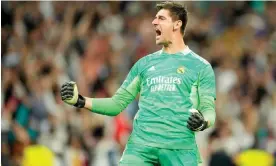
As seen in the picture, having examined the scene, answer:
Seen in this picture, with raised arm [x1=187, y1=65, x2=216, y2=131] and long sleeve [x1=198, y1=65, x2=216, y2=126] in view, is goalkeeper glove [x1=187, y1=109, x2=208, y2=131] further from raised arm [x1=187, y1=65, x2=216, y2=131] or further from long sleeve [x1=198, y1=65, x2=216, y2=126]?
long sleeve [x1=198, y1=65, x2=216, y2=126]

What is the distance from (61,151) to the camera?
14.8m

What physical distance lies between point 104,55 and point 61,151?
3.06m

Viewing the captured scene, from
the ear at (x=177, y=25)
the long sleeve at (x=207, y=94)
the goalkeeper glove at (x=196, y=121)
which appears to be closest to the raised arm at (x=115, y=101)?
the ear at (x=177, y=25)

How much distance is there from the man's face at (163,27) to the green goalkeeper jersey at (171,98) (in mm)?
183

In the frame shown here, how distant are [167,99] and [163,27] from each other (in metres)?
0.67

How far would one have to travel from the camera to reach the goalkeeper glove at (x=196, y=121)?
7.88 meters

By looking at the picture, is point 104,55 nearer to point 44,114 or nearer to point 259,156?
point 44,114

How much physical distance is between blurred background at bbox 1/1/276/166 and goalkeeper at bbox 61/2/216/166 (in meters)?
5.79

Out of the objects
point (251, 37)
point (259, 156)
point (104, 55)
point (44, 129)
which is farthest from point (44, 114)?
point (251, 37)

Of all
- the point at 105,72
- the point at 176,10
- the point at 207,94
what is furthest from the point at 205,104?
the point at 105,72

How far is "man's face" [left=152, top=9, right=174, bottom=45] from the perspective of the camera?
8.62 m

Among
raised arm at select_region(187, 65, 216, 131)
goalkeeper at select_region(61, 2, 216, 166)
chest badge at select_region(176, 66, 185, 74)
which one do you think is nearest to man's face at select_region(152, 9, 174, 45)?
goalkeeper at select_region(61, 2, 216, 166)

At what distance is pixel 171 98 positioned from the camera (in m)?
8.46

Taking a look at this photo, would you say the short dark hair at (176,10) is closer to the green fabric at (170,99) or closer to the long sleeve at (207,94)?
the green fabric at (170,99)
